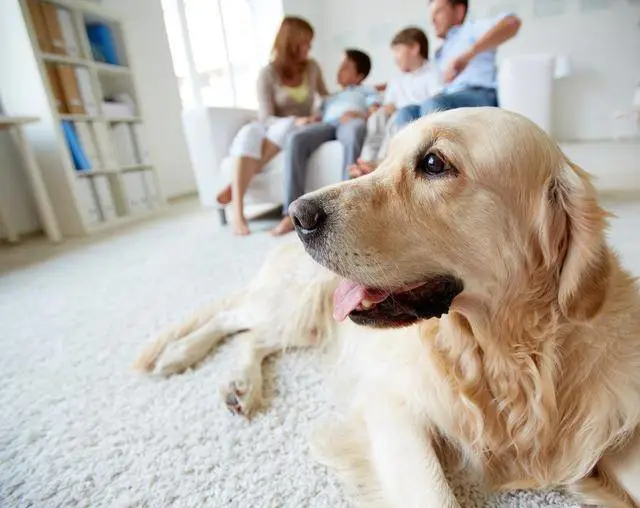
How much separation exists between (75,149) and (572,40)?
6.63 metres

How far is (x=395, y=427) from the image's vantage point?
2.25 feet

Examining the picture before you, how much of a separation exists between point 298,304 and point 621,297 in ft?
2.54

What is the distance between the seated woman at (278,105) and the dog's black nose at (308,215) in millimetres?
2052

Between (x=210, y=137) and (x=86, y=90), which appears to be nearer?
(x=210, y=137)

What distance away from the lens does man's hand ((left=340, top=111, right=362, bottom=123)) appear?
109 inches

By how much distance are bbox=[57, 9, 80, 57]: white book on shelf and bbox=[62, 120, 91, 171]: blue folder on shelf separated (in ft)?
1.85

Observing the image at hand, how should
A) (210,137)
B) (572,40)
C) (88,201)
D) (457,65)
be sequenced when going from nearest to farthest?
(457,65)
(210,137)
(88,201)
(572,40)

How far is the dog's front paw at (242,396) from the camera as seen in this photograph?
2.91 feet

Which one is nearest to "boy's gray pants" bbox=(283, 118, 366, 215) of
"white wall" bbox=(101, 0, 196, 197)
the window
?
"white wall" bbox=(101, 0, 196, 197)

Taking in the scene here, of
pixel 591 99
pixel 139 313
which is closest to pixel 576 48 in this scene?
pixel 591 99

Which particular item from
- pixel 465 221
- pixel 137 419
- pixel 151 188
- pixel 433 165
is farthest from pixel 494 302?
pixel 151 188

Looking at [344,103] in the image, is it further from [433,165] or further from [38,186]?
[433,165]

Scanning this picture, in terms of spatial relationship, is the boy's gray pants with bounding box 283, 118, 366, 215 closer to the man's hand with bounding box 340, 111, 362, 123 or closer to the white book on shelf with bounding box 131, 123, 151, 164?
the man's hand with bounding box 340, 111, 362, 123

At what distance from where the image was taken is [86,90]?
3055mm
